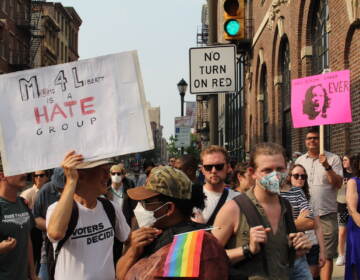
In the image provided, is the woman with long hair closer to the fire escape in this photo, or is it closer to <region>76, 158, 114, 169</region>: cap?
<region>76, 158, 114, 169</region>: cap

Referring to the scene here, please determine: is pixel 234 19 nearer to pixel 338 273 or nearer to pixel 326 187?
pixel 326 187

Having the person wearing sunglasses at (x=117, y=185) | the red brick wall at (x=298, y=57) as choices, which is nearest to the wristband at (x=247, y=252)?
the person wearing sunglasses at (x=117, y=185)

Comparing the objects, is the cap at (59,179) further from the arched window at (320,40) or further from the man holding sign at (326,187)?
the arched window at (320,40)

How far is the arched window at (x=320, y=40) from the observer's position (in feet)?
47.1

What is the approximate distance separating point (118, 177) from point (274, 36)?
39.8 ft

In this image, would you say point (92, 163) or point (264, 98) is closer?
point (92, 163)

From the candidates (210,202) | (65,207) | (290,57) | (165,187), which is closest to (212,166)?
(210,202)

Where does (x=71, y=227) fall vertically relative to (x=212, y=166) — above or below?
below

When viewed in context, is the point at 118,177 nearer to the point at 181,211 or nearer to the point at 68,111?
the point at 68,111

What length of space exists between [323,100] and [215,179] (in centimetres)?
374

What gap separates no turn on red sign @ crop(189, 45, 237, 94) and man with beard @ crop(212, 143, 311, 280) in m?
4.24

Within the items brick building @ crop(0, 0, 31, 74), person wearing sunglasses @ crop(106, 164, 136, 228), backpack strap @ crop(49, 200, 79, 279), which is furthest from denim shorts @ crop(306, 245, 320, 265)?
brick building @ crop(0, 0, 31, 74)

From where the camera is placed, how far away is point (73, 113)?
12.8ft

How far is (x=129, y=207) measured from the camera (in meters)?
7.09
